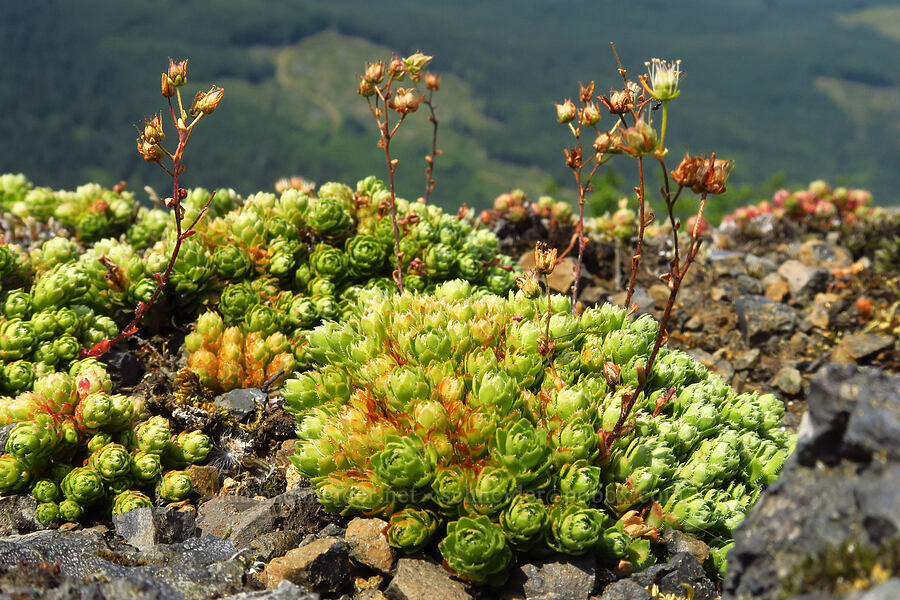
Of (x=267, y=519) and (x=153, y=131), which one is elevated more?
(x=153, y=131)

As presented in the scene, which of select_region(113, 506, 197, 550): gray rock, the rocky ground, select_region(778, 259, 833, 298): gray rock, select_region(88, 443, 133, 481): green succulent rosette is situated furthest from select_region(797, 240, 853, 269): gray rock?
select_region(88, 443, 133, 481): green succulent rosette

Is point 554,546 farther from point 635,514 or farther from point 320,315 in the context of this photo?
point 320,315

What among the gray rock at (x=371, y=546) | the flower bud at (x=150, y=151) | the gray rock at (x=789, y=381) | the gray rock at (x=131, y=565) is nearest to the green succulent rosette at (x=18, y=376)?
the gray rock at (x=131, y=565)

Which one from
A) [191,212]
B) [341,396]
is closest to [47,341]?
[191,212]

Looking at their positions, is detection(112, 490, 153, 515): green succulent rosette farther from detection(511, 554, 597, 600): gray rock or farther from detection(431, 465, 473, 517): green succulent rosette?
detection(511, 554, 597, 600): gray rock

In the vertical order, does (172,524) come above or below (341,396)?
below

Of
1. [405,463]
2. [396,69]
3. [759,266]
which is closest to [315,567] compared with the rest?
[405,463]

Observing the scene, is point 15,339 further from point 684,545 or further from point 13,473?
point 684,545
